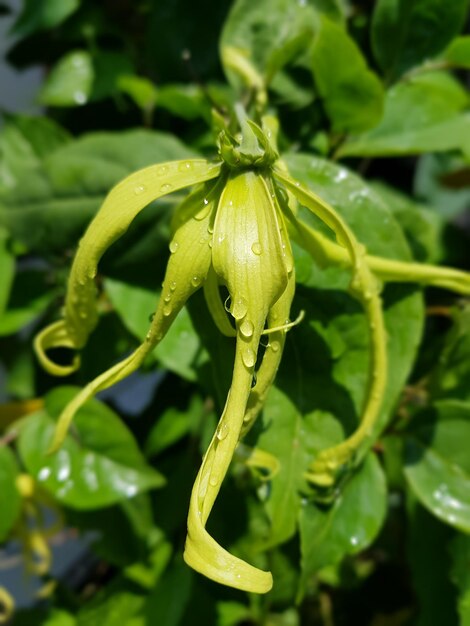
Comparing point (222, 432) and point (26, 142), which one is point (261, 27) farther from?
point (222, 432)

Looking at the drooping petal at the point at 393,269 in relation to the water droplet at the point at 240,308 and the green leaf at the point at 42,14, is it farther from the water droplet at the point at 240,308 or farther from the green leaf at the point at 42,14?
the green leaf at the point at 42,14

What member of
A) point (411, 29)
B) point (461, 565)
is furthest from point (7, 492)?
point (411, 29)

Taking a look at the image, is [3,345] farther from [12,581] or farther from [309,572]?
[309,572]

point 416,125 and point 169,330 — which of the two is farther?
point 416,125

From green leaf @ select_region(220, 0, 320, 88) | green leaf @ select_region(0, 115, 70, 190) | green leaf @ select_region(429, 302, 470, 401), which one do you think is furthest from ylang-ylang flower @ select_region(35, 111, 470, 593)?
green leaf @ select_region(0, 115, 70, 190)

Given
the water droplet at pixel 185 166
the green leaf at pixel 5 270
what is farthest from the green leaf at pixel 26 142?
the water droplet at pixel 185 166
